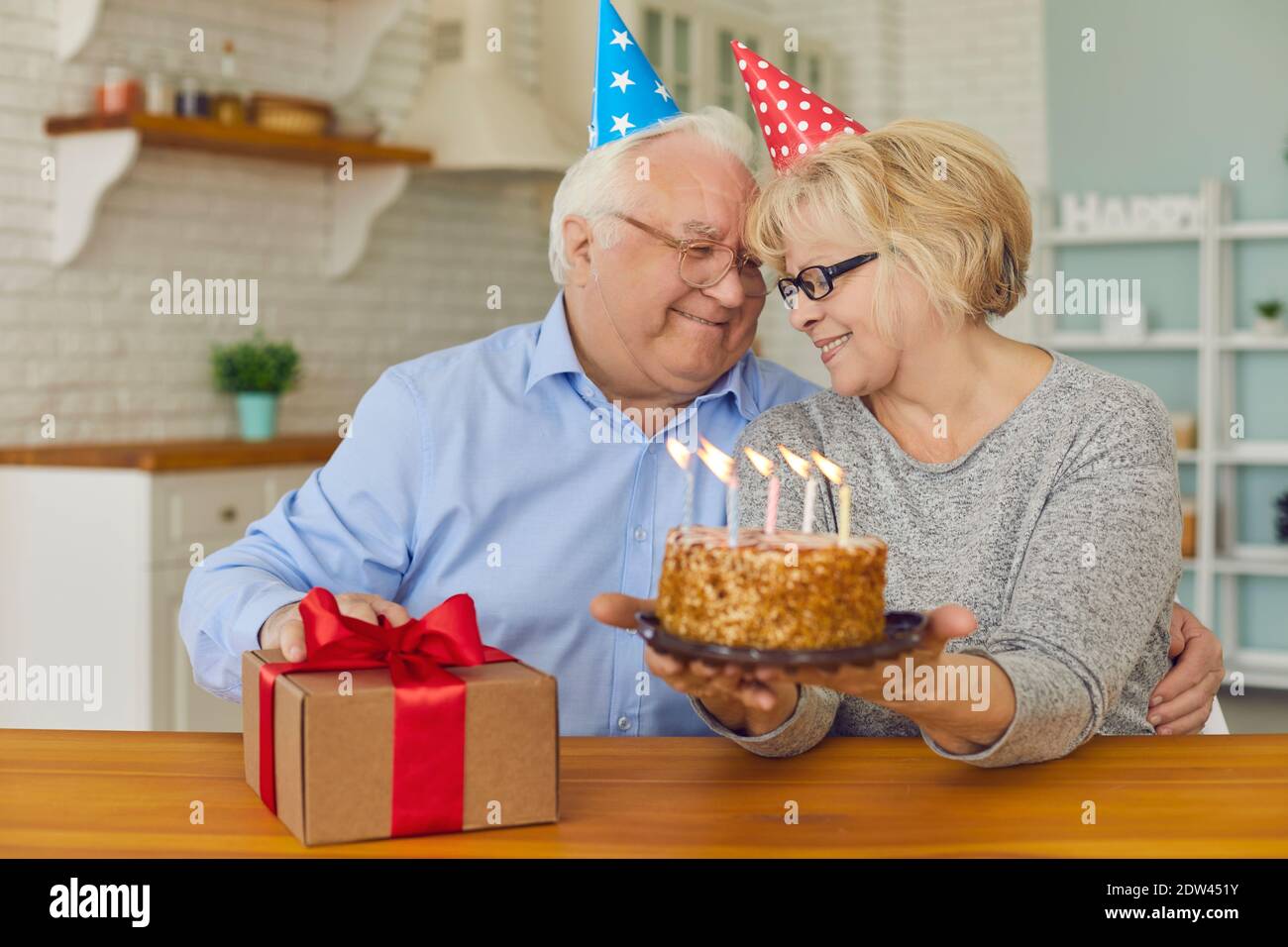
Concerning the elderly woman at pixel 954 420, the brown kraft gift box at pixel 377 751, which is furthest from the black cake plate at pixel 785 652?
the elderly woman at pixel 954 420

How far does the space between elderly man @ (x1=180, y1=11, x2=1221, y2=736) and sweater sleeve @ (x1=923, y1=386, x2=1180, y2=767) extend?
0.52 m

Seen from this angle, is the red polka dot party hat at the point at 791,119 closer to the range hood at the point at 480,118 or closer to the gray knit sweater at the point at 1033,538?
the gray knit sweater at the point at 1033,538

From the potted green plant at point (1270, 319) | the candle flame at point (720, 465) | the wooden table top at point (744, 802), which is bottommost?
the wooden table top at point (744, 802)

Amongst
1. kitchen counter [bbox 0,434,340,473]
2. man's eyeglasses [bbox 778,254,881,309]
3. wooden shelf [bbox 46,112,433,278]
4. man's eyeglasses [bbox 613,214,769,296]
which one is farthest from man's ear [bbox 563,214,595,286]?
wooden shelf [bbox 46,112,433,278]

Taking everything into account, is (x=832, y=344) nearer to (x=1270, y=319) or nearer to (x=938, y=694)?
(x=938, y=694)

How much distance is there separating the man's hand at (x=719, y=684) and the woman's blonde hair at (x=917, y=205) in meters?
0.49

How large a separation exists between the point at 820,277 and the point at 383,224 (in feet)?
10.4

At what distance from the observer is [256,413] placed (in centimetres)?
382

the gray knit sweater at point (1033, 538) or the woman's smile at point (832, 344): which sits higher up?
the woman's smile at point (832, 344)

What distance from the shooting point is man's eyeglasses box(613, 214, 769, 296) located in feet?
5.63

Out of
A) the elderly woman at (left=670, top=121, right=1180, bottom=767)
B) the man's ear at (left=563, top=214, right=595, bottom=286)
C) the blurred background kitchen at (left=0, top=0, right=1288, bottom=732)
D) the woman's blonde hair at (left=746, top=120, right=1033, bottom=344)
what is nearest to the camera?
the elderly woman at (left=670, top=121, right=1180, bottom=767)

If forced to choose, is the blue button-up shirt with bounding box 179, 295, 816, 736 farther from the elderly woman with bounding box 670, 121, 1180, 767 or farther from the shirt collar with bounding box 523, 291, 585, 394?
the elderly woman with bounding box 670, 121, 1180, 767

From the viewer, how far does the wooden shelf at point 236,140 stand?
3395mm
